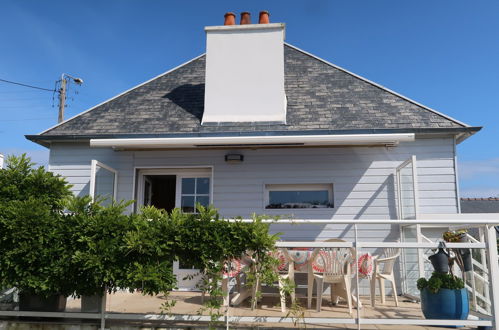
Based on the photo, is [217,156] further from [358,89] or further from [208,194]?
[358,89]

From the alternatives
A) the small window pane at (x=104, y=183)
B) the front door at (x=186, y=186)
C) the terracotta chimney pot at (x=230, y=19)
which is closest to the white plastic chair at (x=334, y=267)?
the front door at (x=186, y=186)

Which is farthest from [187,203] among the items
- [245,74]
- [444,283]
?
[444,283]

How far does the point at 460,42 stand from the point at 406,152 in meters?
5.29

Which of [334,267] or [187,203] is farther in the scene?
[187,203]

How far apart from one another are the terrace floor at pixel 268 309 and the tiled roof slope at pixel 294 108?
338cm

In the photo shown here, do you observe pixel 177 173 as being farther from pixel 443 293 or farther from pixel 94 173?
pixel 443 293

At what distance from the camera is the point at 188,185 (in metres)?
8.22

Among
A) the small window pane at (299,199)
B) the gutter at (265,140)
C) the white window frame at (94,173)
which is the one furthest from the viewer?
the small window pane at (299,199)

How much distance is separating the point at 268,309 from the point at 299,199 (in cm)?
294

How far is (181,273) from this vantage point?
7.69 meters

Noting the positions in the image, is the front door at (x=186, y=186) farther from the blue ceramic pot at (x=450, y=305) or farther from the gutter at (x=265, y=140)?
Result: the blue ceramic pot at (x=450, y=305)

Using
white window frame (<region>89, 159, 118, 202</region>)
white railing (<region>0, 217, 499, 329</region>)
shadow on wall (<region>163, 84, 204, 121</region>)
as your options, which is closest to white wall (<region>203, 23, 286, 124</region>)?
shadow on wall (<region>163, 84, 204, 121</region>)

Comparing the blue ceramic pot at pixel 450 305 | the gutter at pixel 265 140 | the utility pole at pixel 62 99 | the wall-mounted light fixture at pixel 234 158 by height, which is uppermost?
the utility pole at pixel 62 99

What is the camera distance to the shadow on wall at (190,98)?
866 centimetres
